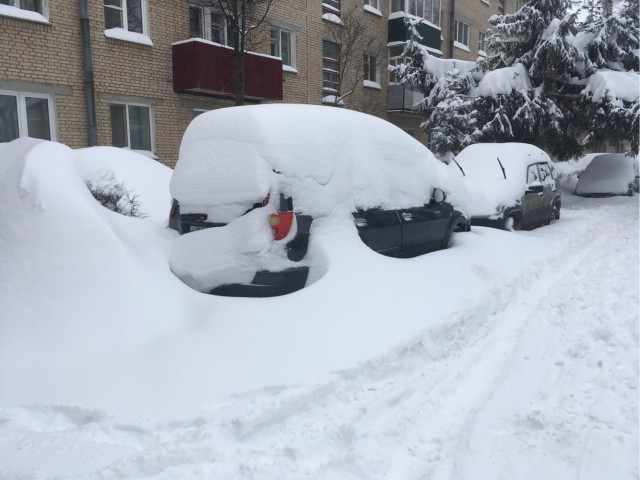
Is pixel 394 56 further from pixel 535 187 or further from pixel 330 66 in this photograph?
pixel 535 187

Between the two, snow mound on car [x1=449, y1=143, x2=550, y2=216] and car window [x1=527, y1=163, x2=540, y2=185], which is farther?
car window [x1=527, y1=163, x2=540, y2=185]

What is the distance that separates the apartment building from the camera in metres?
10.7

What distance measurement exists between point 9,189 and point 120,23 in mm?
9680

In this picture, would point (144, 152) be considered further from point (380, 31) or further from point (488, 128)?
point (380, 31)

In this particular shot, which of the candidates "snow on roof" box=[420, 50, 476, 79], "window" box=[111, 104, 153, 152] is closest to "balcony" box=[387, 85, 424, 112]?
"snow on roof" box=[420, 50, 476, 79]

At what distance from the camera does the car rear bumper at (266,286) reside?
14.3ft

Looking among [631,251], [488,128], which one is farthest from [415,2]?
[631,251]

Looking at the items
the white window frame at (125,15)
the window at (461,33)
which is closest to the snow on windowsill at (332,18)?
the white window frame at (125,15)

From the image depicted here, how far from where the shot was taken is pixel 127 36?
1221 cm

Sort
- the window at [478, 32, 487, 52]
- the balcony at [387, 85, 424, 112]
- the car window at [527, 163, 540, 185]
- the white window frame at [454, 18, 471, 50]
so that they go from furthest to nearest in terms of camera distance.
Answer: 1. the window at [478, 32, 487, 52]
2. the white window frame at [454, 18, 471, 50]
3. the balcony at [387, 85, 424, 112]
4. the car window at [527, 163, 540, 185]

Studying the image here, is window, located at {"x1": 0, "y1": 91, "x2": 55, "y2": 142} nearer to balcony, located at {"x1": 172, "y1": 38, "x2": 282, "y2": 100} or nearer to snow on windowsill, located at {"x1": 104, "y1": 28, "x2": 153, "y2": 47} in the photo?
snow on windowsill, located at {"x1": 104, "y1": 28, "x2": 153, "y2": 47}

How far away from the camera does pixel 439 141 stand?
14.5 meters

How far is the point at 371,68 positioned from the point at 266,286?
17.7 meters

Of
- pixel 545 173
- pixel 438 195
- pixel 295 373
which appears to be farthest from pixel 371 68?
pixel 295 373
